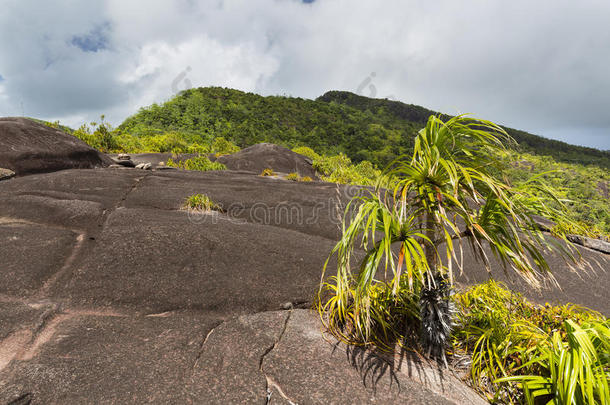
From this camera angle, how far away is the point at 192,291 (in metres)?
4.32

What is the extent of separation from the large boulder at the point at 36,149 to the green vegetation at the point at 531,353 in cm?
1300

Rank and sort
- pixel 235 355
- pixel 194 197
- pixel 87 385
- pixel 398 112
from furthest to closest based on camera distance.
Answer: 1. pixel 398 112
2. pixel 194 197
3. pixel 235 355
4. pixel 87 385

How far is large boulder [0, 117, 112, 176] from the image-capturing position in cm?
873

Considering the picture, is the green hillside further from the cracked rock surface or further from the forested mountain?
→ the cracked rock surface

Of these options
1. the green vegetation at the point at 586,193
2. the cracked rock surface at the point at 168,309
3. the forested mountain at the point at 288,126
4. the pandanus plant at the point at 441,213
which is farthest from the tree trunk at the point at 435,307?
the forested mountain at the point at 288,126

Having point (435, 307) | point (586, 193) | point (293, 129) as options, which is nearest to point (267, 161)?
point (435, 307)

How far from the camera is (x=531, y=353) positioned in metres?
3.16

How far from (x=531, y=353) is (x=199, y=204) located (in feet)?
24.9

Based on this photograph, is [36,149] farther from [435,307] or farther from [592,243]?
[592,243]

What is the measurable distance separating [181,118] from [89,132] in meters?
35.1

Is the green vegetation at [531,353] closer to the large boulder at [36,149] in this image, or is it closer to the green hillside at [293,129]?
the large boulder at [36,149]

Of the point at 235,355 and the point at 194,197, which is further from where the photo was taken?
the point at 194,197

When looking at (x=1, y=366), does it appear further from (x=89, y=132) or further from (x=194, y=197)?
(x=89, y=132)

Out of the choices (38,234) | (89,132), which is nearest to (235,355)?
(38,234)
